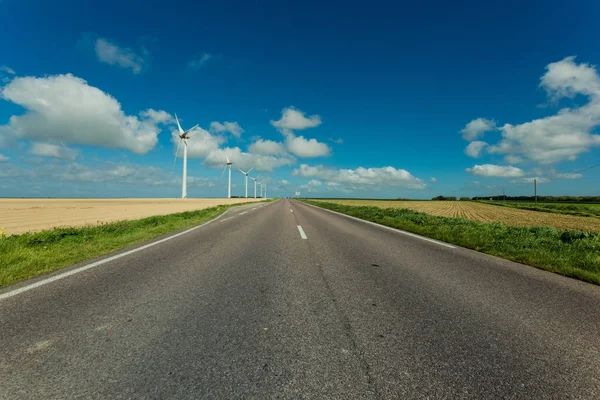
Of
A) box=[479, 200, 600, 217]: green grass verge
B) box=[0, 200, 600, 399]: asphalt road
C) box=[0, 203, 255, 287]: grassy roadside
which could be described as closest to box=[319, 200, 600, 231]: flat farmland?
box=[479, 200, 600, 217]: green grass verge

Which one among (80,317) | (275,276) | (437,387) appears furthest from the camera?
(275,276)

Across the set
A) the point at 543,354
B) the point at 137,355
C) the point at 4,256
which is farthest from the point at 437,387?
the point at 4,256

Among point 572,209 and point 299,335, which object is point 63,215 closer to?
point 299,335

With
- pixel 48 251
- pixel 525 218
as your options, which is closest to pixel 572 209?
pixel 525 218

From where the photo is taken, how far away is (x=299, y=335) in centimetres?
304

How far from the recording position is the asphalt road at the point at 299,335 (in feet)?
7.35

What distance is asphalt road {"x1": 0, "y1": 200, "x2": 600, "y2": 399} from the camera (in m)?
2.24

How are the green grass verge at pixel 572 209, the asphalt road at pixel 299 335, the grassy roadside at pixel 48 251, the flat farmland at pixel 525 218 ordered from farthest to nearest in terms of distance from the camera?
the green grass verge at pixel 572 209 → the flat farmland at pixel 525 218 → the grassy roadside at pixel 48 251 → the asphalt road at pixel 299 335

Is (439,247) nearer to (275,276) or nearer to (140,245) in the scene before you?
(275,276)

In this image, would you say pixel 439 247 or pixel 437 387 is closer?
pixel 437 387

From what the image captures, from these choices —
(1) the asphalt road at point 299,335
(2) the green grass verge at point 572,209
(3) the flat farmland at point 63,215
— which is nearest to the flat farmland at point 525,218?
(2) the green grass verge at point 572,209

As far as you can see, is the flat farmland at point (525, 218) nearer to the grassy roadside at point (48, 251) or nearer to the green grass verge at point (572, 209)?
the green grass verge at point (572, 209)

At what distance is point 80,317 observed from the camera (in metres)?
3.44

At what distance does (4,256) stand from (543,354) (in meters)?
9.17
